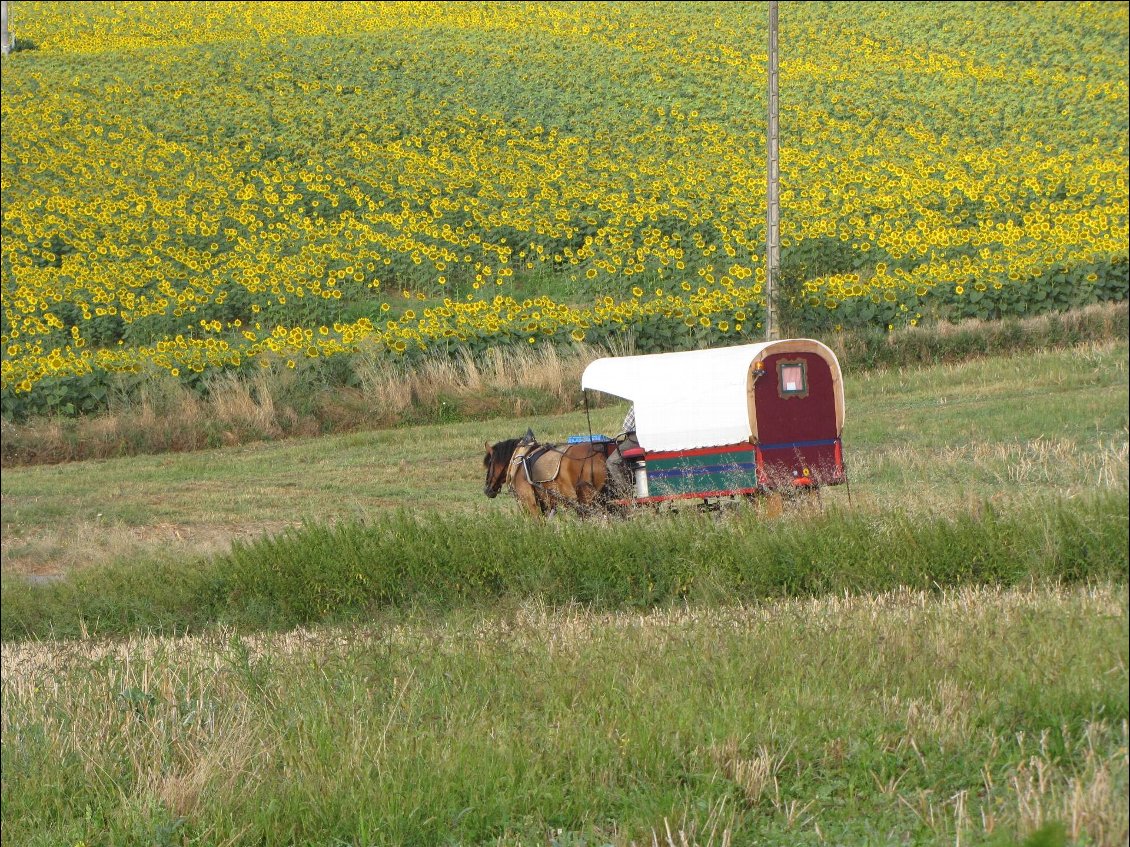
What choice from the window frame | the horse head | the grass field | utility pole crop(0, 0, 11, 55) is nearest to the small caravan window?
the window frame

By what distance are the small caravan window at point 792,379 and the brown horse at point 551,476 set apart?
4.22 ft

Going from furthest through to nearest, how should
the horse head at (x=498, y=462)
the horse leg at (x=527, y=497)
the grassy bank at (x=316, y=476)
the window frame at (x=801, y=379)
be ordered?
1. the horse head at (x=498, y=462)
2. the horse leg at (x=527, y=497)
3. the grassy bank at (x=316, y=476)
4. the window frame at (x=801, y=379)

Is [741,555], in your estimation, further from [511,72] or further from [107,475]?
[511,72]

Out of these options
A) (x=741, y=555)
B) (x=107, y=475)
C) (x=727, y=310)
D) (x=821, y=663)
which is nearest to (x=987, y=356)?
(x=727, y=310)

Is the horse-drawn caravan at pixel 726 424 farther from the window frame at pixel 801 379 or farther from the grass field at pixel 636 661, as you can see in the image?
the grass field at pixel 636 661

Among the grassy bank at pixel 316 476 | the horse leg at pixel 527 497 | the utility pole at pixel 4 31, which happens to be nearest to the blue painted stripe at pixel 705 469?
the grassy bank at pixel 316 476

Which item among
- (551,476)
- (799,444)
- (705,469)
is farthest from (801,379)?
(551,476)

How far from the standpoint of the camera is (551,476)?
25.2ft

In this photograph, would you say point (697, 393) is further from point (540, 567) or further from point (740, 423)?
point (540, 567)

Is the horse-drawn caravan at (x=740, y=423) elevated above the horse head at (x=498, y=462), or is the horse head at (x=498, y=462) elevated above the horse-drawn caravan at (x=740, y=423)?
the horse-drawn caravan at (x=740, y=423)

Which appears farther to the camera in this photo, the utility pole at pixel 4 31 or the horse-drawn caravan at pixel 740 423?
the utility pole at pixel 4 31

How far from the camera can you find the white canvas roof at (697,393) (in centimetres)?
677

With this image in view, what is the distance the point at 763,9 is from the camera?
9836 mm

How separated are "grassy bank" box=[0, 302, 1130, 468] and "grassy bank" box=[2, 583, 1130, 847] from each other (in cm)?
237
